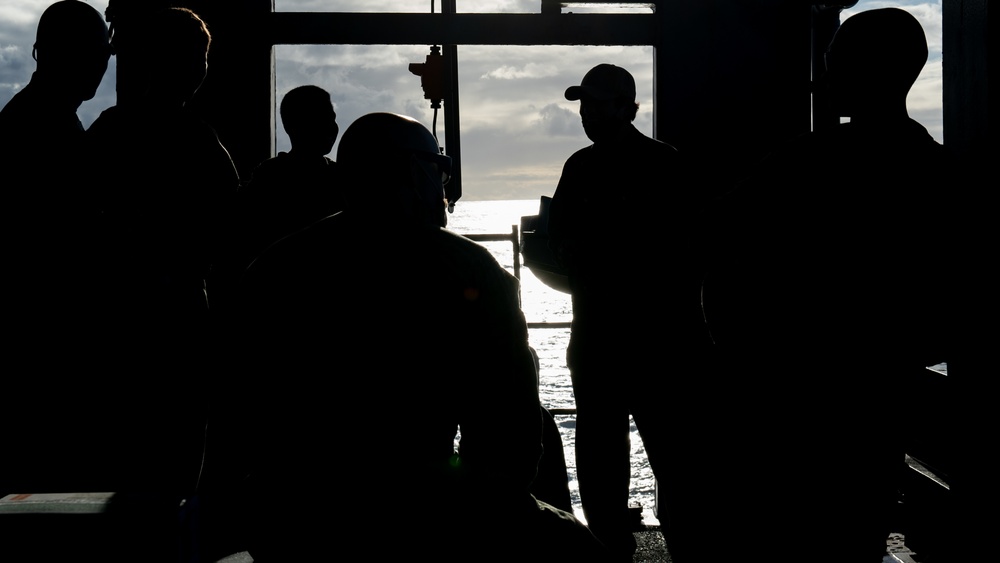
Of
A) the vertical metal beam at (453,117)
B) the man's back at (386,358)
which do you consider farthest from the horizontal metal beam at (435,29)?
the man's back at (386,358)

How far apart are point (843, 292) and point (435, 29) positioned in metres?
2.77

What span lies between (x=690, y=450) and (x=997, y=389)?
1.01m

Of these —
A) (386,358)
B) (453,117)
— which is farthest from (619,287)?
(386,358)

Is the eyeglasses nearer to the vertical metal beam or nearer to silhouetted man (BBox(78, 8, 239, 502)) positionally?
silhouetted man (BBox(78, 8, 239, 502))

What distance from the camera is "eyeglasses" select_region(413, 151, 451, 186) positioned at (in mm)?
1574

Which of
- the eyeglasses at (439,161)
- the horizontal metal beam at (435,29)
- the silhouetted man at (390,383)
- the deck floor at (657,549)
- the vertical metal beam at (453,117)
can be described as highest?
the horizontal metal beam at (435,29)

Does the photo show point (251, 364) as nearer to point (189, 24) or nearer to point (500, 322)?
point (500, 322)

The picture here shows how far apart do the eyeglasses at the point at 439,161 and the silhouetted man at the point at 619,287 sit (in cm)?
158

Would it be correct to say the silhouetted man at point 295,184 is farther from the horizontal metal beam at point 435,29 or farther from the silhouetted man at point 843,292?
the silhouetted man at point 843,292

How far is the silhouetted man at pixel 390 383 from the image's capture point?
128cm

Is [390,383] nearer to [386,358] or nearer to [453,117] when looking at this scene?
[386,358]

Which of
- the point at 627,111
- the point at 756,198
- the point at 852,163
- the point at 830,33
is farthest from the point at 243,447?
the point at 830,33

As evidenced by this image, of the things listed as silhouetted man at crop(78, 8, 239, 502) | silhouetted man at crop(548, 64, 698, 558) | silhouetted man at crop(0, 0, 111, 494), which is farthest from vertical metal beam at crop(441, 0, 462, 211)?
silhouetted man at crop(0, 0, 111, 494)

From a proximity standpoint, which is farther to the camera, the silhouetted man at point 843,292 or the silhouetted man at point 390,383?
the silhouetted man at point 843,292
